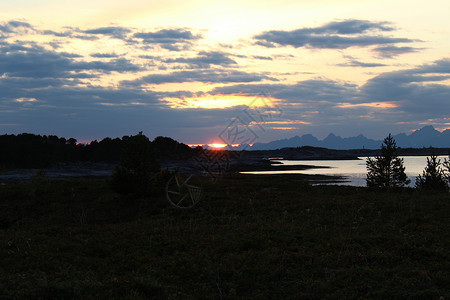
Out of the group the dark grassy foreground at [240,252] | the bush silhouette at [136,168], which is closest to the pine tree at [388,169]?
the dark grassy foreground at [240,252]

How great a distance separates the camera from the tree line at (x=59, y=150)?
93.8 metres

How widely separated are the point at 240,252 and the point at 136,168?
1629 centimetres

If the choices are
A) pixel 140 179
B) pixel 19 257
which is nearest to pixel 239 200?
pixel 140 179

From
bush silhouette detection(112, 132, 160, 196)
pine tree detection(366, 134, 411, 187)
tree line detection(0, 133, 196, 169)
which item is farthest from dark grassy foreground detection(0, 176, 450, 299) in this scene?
pine tree detection(366, 134, 411, 187)

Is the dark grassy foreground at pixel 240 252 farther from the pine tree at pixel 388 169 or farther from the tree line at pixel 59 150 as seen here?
the pine tree at pixel 388 169

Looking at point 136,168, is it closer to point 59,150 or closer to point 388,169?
point 388,169

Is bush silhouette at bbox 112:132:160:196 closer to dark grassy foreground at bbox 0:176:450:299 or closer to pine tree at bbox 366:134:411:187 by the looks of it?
dark grassy foreground at bbox 0:176:450:299

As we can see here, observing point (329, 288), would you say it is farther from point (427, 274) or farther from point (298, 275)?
point (427, 274)

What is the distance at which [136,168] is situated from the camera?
1107 inches

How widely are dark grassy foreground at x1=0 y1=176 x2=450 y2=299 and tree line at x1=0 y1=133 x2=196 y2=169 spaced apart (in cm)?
1085

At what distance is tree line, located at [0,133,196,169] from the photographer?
93.8 metres

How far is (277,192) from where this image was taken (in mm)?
29453

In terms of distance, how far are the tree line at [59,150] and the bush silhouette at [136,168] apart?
1.10 meters

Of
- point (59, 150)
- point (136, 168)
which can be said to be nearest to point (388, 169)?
point (136, 168)
